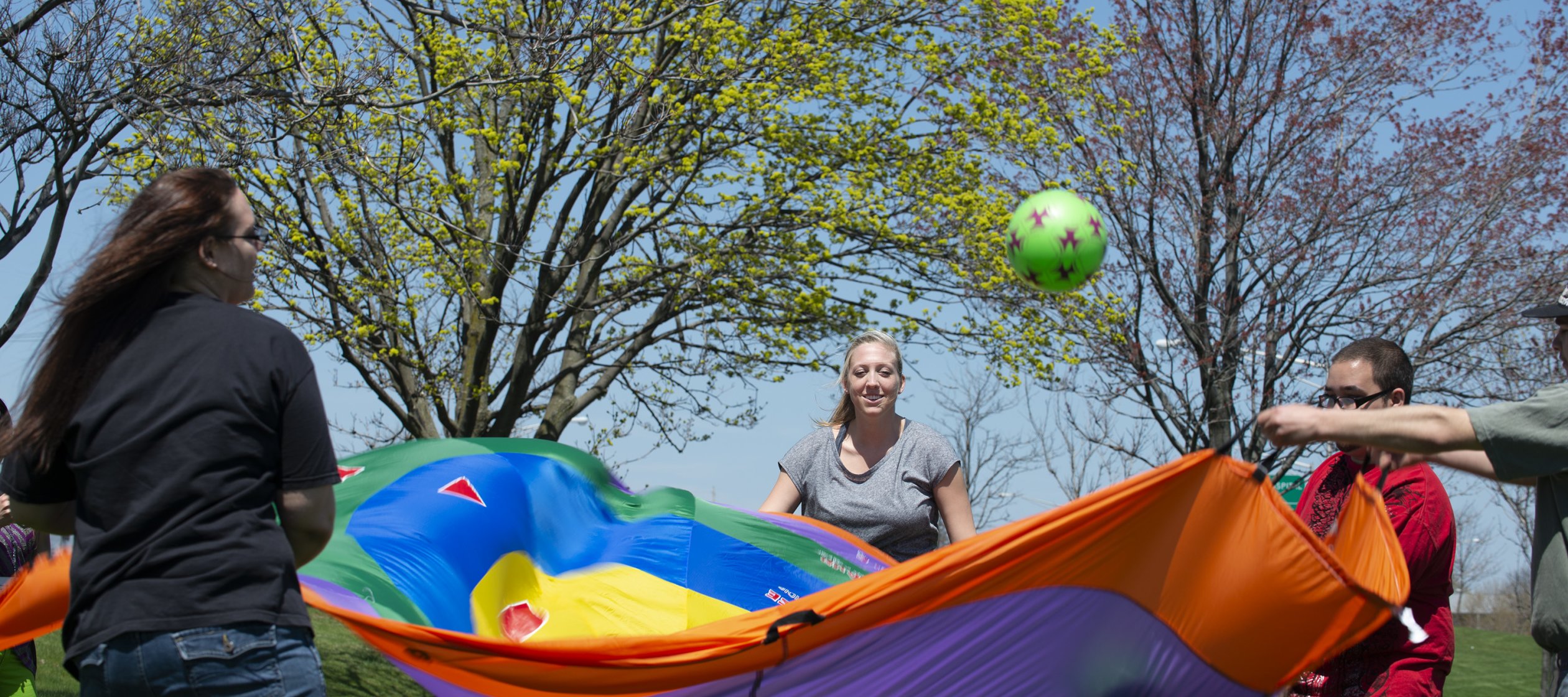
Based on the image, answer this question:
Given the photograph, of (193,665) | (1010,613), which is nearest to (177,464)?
(193,665)

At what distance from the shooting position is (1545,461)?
10.1 feet

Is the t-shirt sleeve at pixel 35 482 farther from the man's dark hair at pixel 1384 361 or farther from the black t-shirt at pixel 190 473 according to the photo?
the man's dark hair at pixel 1384 361

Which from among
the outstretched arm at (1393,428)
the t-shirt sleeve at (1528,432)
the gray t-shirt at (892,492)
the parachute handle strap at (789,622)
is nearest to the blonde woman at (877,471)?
the gray t-shirt at (892,492)

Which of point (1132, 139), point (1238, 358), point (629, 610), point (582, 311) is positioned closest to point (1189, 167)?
point (1132, 139)

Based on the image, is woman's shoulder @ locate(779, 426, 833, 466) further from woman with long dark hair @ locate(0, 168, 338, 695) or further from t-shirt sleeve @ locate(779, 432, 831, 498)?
woman with long dark hair @ locate(0, 168, 338, 695)

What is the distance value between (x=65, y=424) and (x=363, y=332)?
10.1 meters

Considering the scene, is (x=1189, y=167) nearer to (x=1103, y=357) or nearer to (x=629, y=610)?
(x=1103, y=357)

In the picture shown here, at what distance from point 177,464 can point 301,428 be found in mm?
233

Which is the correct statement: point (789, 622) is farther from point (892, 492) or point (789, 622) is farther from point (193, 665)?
point (892, 492)

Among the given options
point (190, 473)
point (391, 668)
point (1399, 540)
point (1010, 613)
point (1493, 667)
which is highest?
point (190, 473)

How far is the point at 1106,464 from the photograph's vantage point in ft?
73.6

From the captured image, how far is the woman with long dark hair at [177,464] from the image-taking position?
232cm

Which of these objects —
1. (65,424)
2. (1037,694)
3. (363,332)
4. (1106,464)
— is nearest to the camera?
(65,424)

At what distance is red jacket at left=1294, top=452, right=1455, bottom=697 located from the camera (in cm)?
364
